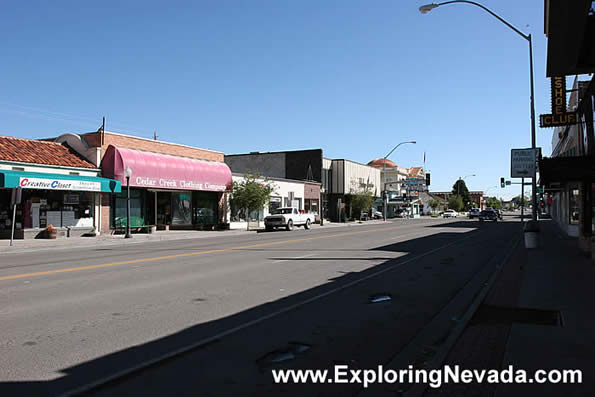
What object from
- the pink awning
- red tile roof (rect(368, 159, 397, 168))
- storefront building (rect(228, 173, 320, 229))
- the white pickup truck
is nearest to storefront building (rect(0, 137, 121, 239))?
the pink awning

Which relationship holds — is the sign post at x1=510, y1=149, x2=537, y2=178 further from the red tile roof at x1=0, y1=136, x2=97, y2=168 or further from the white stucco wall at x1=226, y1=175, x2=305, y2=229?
the white stucco wall at x1=226, y1=175, x2=305, y2=229

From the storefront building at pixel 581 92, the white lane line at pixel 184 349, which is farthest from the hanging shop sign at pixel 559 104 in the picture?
the white lane line at pixel 184 349

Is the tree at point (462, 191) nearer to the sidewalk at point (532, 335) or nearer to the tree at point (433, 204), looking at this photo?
the tree at point (433, 204)

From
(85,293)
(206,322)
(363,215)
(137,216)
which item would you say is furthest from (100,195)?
(363,215)

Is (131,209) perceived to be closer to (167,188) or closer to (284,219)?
(167,188)

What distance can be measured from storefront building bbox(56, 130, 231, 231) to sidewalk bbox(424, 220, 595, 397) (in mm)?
22789

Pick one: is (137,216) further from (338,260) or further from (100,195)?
(338,260)

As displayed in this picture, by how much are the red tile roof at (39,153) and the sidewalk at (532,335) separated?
2420 centimetres

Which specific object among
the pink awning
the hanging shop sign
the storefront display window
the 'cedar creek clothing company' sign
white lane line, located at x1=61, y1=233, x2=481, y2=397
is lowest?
white lane line, located at x1=61, y1=233, x2=481, y2=397

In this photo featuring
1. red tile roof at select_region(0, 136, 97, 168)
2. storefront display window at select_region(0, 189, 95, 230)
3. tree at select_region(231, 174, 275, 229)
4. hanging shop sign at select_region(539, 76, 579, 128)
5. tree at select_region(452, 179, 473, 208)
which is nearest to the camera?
hanging shop sign at select_region(539, 76, 579, 128)

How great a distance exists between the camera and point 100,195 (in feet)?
92.5

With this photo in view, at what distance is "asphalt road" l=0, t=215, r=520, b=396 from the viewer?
4.67 meters

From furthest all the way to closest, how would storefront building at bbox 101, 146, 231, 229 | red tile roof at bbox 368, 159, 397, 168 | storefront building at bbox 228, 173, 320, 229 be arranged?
red tile roof at bbox 368, 159, 397, 168, storefront building at bbox 228, 173, 320, 229, storefront building at bbox 101, 146, 231, 229

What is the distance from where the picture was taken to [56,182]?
24.9 m
